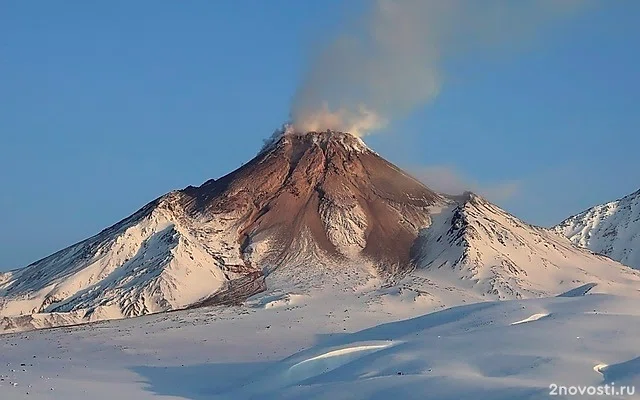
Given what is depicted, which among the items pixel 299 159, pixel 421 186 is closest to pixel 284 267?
pixel 299 159

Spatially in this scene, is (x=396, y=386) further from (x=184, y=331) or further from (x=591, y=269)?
(x=591, y=269)

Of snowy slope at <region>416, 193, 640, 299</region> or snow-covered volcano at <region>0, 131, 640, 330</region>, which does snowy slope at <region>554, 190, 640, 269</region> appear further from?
snowy slope at <region>416, 193, 640, 299</region>

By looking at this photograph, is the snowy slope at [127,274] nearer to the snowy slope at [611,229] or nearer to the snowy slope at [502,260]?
the snowy slope at [502,260]

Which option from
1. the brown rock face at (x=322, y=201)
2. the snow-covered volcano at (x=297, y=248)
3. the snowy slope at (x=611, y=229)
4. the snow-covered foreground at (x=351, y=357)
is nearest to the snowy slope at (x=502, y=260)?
the snow-covered volcano at (x=297, y=248)

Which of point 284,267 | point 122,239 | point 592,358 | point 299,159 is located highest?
point 299,159

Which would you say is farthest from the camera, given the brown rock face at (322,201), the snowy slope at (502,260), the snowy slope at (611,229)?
the snowy slope at (611,229)
